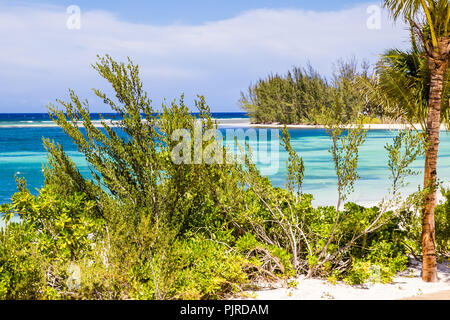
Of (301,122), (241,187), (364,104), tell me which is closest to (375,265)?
(241,187)

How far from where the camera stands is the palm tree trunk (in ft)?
19.9

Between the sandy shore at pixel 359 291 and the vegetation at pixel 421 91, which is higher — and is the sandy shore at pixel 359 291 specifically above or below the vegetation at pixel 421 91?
below

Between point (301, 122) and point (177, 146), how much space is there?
50.4 m

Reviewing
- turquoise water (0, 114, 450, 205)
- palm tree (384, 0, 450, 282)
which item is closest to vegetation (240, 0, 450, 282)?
palm tree (384, 0, 450, 282)

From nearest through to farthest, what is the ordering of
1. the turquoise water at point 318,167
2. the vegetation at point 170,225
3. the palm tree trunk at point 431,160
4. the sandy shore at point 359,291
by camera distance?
the vegetation at point 170,225
the sandy shore at point 359,291
the palm tree trunk at point 431,160
the turquoise water at point 318,167

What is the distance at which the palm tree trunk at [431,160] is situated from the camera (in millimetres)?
6051

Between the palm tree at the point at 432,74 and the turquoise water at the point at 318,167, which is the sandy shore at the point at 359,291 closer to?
the palm tree at the point at 432,74

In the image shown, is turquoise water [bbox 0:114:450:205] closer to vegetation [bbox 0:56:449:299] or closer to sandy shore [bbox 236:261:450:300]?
vegetation [bbox 0:56:449:299]

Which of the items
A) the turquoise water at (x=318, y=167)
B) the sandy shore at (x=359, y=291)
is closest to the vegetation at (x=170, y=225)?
the sandy shore at (x=359, y=291)

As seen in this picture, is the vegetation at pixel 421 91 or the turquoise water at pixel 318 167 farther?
the turquoise water at pixel 318 167

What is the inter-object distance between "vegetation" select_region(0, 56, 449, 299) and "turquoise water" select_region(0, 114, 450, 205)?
120 inches

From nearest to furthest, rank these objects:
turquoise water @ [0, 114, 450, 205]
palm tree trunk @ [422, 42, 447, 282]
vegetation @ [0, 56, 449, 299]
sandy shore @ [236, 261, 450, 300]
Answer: vegetation @ [0, 56, 449, 299]
sandy shore @ [236, 261, 450, 300]
palm tree trunk @ [422, 42, 447, 282]
turquoise water @ [0, 114, 450, 205]

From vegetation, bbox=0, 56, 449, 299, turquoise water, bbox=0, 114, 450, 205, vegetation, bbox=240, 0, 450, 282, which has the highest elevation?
vegetation, bbox=240, 0, 450, 282
